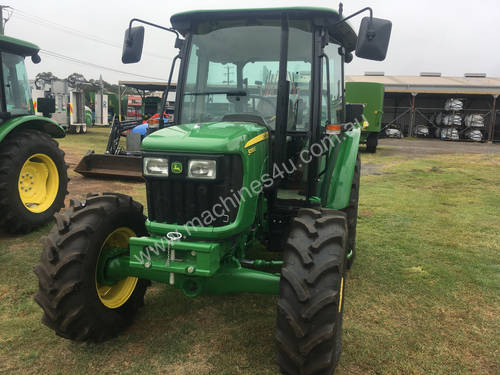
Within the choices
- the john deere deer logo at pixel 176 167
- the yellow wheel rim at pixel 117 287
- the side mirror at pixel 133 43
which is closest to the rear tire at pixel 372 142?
the side mirror at pixel 133 43

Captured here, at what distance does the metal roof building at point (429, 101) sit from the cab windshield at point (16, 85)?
23.3 meters

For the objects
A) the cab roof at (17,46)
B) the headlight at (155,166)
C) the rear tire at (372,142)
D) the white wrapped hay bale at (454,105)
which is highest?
the white wrapped hay bale at (454,105)

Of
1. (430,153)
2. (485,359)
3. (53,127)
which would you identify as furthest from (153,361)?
(430,153)

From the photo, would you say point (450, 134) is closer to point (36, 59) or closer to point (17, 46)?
point (36, 59)

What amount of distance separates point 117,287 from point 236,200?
3.80ft

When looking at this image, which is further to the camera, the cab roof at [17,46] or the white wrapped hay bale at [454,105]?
the white wrapped hay bale at [454,105]

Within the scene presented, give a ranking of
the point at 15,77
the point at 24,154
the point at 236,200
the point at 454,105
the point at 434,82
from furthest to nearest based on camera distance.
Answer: the point at 434,82, the point at 454,105, the point at 15,77, the point at 24,154, the point at 236,200

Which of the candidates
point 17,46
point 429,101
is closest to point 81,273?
point 17,46

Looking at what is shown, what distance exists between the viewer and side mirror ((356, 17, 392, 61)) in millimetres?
2887

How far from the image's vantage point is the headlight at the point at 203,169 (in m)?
2.58

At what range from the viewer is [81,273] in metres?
2.58

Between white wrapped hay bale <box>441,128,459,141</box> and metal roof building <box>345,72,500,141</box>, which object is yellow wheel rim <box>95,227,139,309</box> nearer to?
white wrapped hay bale <box>441,128,459,141</box>

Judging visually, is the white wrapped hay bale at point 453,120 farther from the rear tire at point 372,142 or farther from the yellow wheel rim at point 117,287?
the yellow wheel rim at point 117,287

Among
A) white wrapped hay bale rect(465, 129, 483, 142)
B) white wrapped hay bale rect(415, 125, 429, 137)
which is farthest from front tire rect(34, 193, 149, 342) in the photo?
white wrapped hay bale rect(415, 125, 429, 137)
